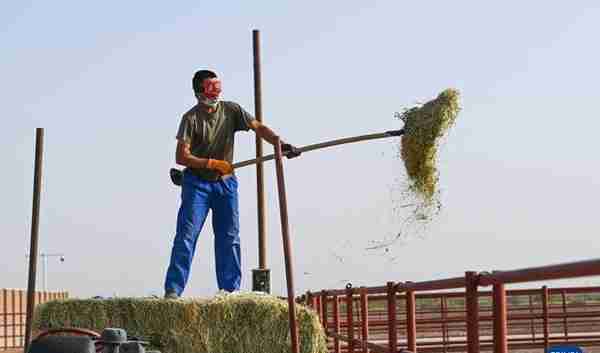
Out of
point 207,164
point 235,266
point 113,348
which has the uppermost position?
point 207,164

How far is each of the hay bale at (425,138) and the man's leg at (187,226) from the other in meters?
1.64

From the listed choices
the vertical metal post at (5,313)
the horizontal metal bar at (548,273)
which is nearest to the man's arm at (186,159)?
the horizontal metal bar at (548,273)

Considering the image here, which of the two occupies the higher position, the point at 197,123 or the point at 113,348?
the point at 197,123

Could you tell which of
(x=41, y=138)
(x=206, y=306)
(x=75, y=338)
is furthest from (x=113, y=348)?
(x=41, y=138)

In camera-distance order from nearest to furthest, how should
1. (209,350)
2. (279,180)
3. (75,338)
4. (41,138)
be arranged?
(75,338) < (279,180) < (209,350) < (41,138)

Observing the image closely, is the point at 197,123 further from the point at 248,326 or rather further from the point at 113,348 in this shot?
the point at 113,348

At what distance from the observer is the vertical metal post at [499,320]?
4445 mm

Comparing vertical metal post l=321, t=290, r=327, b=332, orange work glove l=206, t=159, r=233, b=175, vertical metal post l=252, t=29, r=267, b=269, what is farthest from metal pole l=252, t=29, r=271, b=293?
orange work glove l=206, t=159, r=233, b=175

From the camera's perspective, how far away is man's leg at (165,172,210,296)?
35.2ft

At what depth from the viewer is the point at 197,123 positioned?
10805 millimetres

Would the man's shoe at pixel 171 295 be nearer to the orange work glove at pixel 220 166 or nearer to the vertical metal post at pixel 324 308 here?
the orange work glove at pixel 220 166

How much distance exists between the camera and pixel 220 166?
422 inches

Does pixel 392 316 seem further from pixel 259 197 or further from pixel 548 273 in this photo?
pixel 259 197

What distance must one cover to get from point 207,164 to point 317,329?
1.64m
